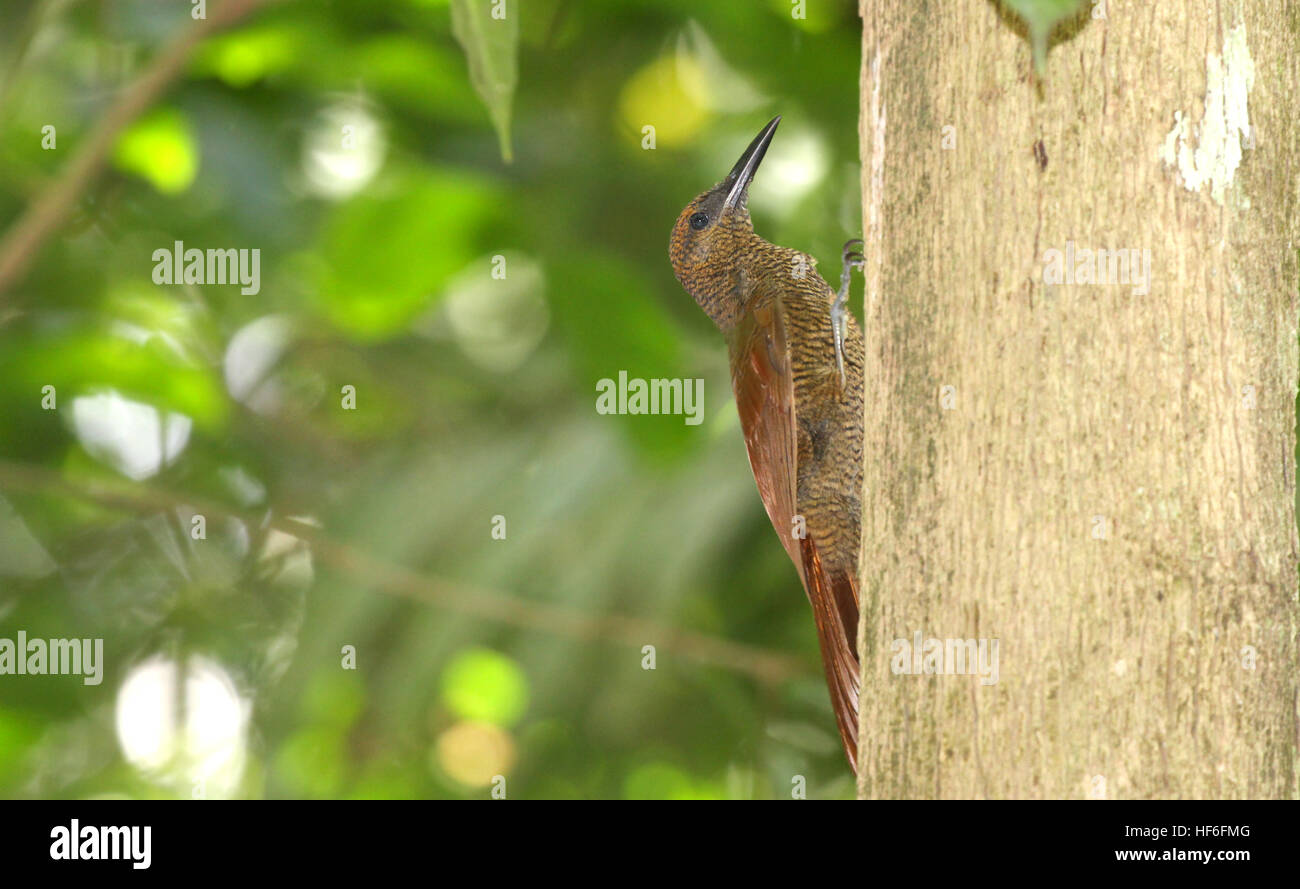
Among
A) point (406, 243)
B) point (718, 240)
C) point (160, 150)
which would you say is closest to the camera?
point (718, 240)

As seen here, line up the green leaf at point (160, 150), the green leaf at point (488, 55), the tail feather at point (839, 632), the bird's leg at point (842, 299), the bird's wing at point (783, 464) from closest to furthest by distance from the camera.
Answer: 1. the green leaf at point (488, 55)
2. the tail feather at point (839, 632)
3. the bird's wing at point (783, 464)
4. the bird's leg at point (842, 299)
5. the green leaf at point (160, 150)

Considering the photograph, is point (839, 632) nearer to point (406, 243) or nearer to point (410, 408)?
point (406, 243)

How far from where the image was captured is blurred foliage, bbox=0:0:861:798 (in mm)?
3350

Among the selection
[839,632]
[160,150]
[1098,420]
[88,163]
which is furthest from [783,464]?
[160,150]

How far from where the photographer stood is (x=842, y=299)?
8.44ft

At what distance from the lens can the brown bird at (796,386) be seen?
2510 mm

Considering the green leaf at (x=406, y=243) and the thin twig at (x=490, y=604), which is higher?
the green leaf at (x=406, y=243)

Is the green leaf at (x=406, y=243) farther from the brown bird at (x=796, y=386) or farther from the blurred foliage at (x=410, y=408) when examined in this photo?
the brown bird at (x=796, y=386)

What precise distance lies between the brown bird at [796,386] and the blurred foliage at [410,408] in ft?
0.77

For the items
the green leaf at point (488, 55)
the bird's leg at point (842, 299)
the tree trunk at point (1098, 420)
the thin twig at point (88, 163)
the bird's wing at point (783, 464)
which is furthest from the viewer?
the thin twig at point (88, 163)

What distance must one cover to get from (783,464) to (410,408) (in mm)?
2454

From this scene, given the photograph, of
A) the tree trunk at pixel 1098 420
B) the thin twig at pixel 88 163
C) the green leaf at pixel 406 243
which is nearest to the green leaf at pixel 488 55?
the tree trunk at pixel 1098 420

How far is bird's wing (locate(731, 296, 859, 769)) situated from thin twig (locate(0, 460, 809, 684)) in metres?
0.82

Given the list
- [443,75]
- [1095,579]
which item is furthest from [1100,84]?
[443,75]
